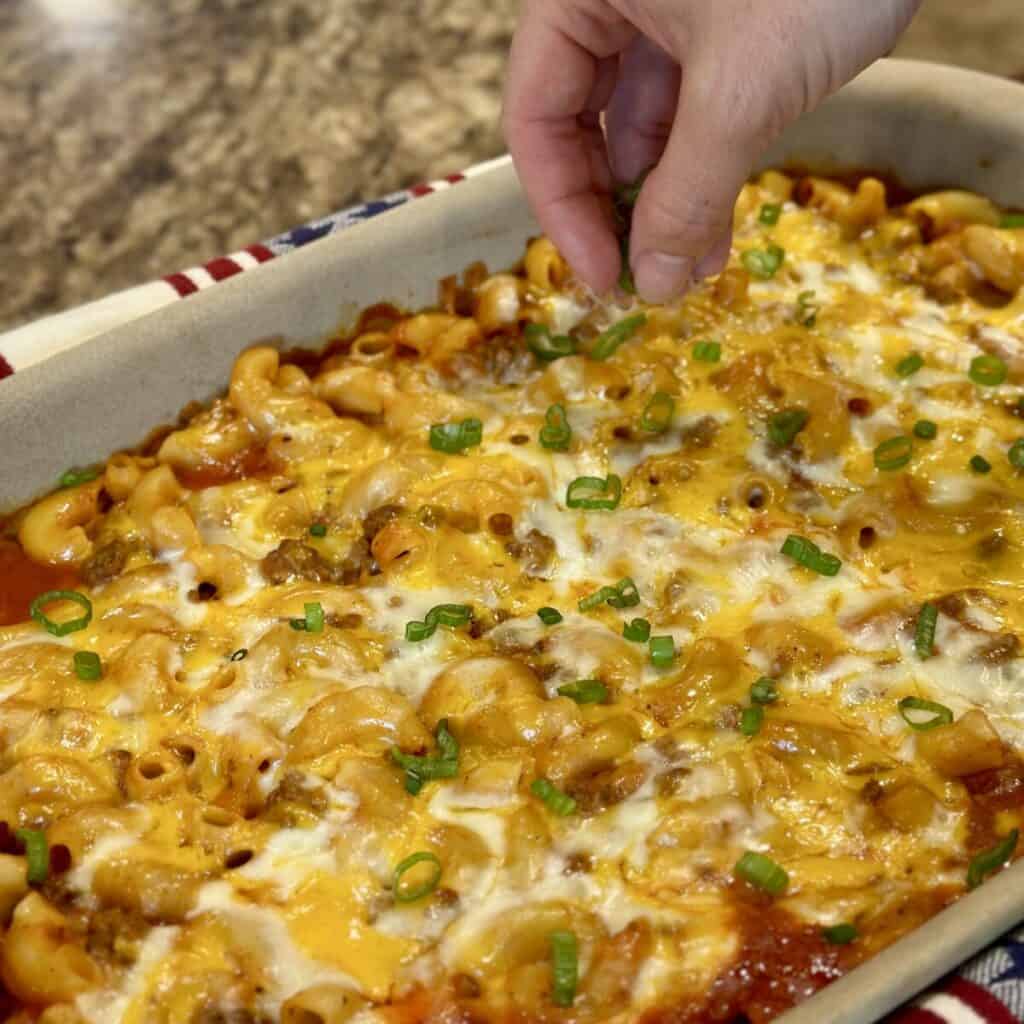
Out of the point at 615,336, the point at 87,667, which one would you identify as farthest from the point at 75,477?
the point at 615,336

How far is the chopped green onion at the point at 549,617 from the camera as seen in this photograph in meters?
1.82

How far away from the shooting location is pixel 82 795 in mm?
1653

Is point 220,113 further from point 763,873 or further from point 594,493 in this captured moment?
point 763,873

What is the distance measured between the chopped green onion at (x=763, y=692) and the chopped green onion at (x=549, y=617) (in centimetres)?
29

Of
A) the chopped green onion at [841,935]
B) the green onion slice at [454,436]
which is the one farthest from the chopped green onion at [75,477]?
the chopped green onion at [841,935]

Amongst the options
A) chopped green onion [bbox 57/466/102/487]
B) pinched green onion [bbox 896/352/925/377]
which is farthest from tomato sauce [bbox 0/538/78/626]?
pinched green onion [bbox 896/352/925/377]

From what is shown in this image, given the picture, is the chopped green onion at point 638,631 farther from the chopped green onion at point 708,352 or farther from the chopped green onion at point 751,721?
the chopped green onion at point 708,352

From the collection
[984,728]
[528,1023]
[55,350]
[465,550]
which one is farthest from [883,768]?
[55,350]

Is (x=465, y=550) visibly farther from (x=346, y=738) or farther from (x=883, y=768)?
Result: (x=883, y=768)

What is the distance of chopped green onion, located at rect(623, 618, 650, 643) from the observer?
1782 millimetres

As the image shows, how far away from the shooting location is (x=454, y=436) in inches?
82.0

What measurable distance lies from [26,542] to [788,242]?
1489 mm

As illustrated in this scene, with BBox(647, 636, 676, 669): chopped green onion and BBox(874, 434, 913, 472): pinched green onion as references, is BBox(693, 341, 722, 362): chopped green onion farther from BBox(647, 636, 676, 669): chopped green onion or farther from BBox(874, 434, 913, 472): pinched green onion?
BBox(647, 636, 676, 669): chopped green onion

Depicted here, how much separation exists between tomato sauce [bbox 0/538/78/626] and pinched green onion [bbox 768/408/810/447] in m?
1.13
